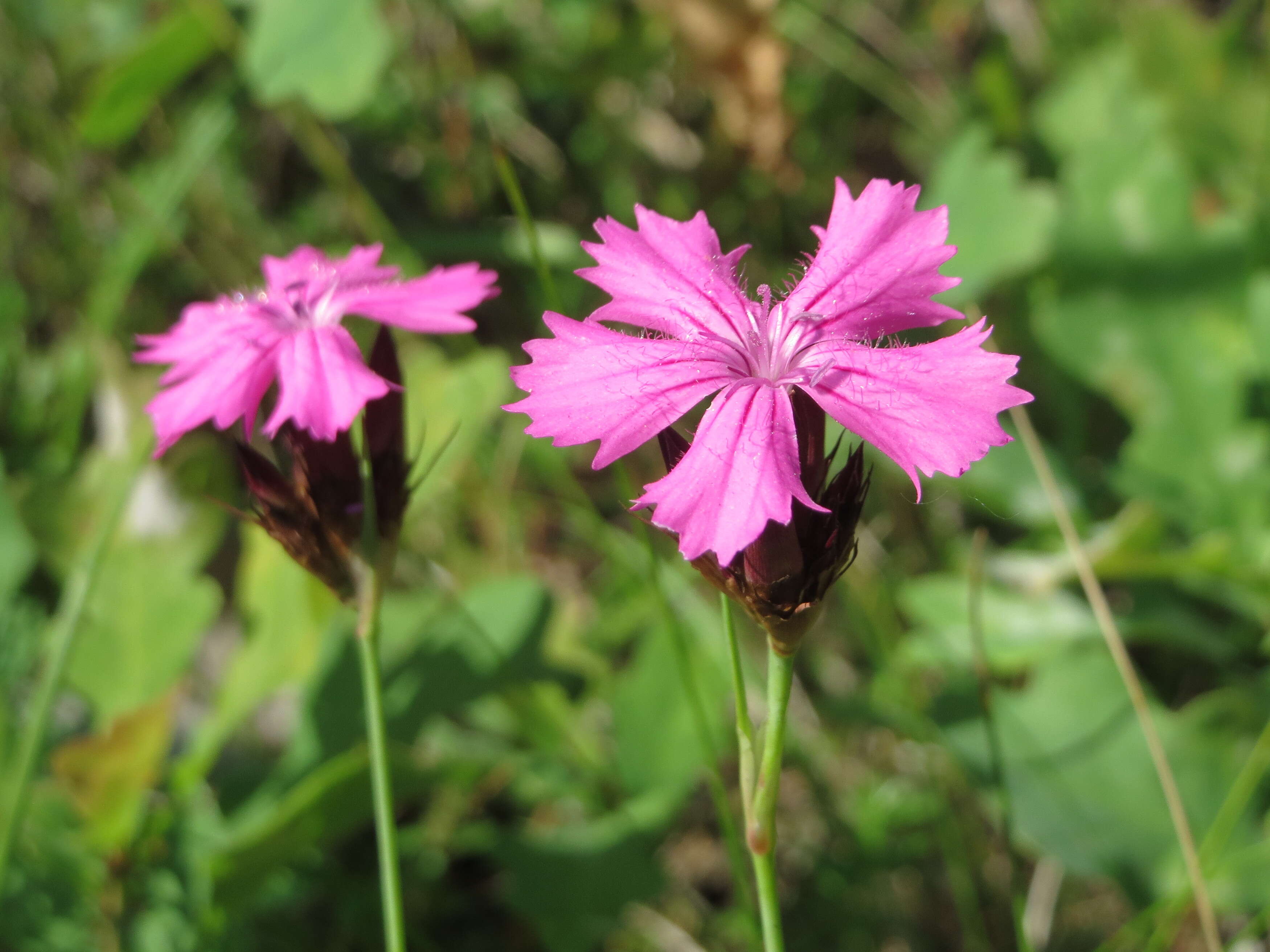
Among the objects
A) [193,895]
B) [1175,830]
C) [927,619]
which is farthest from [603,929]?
[1175,830]

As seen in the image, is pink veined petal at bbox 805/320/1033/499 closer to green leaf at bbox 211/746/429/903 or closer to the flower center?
the flower center

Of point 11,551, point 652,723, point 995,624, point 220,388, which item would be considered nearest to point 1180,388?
point 995,624

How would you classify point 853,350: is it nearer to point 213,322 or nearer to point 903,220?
point 903,220

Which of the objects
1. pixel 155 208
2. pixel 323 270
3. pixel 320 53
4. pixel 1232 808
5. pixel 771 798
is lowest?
pixel 771 798

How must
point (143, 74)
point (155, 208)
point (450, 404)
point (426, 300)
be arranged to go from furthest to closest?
1. point (155, 208)
2. point (143, 74)
3. point (450, 404)
4. point (426, 300)

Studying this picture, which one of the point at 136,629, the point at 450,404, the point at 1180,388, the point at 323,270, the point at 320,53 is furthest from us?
the point at 1180,388

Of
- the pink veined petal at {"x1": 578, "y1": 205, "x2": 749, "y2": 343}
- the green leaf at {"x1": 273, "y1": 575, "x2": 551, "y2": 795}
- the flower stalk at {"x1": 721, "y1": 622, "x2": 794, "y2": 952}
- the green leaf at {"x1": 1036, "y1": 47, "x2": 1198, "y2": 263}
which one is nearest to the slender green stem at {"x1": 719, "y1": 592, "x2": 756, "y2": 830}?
the flower stalk at {"x1": 721, "y1": 622, "x2": 794, "y2": 952}

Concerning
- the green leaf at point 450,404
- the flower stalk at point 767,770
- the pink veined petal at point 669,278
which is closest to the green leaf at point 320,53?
the green leaf at point 450,404

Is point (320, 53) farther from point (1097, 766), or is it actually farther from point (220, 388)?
point (1097, 766)
